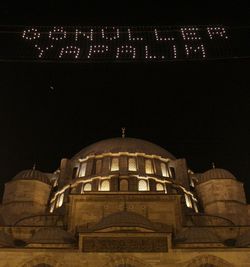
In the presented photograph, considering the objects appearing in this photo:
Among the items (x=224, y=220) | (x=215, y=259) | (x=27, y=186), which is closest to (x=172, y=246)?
(x=215, y=259)

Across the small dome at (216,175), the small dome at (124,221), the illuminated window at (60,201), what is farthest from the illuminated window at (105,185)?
the small dome at (216,175)

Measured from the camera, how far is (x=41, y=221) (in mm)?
24203

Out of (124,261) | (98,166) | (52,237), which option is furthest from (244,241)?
(98,166)

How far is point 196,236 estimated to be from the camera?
784 inches

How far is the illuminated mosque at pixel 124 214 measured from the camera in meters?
18.2

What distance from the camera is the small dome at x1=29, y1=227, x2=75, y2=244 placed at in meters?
19.7

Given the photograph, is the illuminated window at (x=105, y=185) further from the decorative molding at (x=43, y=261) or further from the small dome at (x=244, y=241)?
the small dome at (x=244, y=241)

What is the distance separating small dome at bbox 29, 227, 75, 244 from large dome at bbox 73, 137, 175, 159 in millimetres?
9999

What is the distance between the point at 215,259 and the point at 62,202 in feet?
37.8

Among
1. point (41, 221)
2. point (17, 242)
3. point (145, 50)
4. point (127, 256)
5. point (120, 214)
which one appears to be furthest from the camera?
point (41, 221)

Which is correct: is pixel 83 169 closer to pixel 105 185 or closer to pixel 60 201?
pixel 105 185

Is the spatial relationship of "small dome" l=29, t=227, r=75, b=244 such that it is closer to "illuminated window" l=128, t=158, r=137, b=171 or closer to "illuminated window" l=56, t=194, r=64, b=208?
"illuminated window" l=56, t=194, r=64, b=208

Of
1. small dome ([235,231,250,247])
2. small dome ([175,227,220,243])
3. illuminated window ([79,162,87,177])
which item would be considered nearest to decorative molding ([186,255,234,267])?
small dome ([175,227,220,243])

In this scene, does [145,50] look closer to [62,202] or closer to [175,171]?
[62,202]
